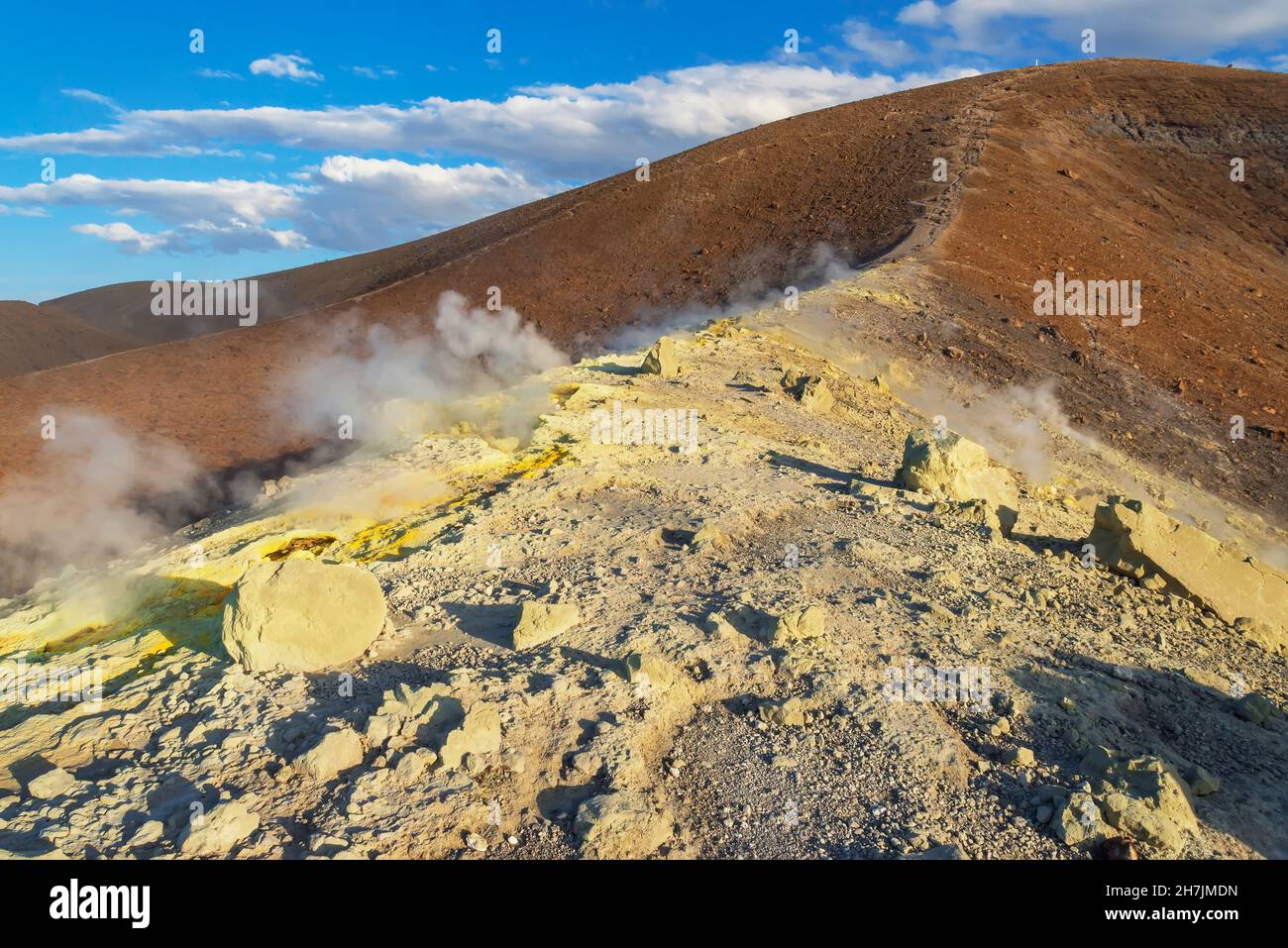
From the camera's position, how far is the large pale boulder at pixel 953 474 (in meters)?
7.42

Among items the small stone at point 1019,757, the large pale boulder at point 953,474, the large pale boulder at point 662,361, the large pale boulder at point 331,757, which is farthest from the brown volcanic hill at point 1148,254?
the large pale boulder at point 331,757

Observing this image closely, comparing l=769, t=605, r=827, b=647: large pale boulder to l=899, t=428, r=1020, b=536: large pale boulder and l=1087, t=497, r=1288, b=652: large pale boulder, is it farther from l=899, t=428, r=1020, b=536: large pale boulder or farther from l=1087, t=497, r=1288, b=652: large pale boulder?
l=1087, t=497, r=1288, b=652: large pale boulder

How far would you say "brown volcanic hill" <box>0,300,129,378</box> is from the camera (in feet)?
95.2

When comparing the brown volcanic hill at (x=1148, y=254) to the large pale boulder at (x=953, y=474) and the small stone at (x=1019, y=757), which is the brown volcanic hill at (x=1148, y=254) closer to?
the large pale boulder at (x=953, y=474)

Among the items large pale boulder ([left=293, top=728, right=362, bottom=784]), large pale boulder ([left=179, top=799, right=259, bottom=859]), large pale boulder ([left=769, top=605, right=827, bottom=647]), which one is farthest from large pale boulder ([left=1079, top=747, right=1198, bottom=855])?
large pale boulder ([left=179, top=799, right=259, bottom=859])

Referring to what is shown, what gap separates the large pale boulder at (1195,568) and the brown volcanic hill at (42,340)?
33.0m

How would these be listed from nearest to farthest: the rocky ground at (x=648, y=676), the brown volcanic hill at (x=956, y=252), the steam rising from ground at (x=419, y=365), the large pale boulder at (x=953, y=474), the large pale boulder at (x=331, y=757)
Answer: the rocky ground at (x=648, y=676)
the large pale boulder at (x=331, y=757)
the large pale boulder at (x=953, y=474)
the brown volcanic hill at (x=956, y=252)
the steam rising from ground at (x=419, y=365)

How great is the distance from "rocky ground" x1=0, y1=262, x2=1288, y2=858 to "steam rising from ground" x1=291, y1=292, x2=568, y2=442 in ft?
13.1

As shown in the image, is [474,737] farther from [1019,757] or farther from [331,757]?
[1019,757]

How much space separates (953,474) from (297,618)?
5.63m

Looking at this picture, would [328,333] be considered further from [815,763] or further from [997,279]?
[815,763]

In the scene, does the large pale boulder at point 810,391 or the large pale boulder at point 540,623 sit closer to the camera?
the large pale boulder at point 540,623

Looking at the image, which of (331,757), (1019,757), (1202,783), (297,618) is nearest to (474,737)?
(331,757)

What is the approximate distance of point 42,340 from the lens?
101ft
